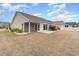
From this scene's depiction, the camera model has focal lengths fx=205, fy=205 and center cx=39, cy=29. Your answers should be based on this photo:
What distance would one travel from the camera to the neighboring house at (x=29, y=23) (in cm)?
305

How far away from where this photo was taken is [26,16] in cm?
305

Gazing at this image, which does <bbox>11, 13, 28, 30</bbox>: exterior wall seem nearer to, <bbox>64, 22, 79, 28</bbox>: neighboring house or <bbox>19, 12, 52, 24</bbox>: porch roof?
<bbox>19, 12, 52, 24</bbox>: porch roof

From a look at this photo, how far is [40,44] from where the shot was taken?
9.98 feet

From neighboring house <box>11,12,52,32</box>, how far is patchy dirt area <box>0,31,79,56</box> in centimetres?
10

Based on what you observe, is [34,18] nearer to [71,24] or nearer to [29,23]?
[29,23]

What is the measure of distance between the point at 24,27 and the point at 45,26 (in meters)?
0.32

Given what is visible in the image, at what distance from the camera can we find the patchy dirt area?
118 inches

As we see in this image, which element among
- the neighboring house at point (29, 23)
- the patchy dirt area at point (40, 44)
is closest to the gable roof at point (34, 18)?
the neighboring house at point (29, 23)

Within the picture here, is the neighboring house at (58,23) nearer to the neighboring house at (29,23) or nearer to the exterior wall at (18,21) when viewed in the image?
the neighboring house at (29,23)

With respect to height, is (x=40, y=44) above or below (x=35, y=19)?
below

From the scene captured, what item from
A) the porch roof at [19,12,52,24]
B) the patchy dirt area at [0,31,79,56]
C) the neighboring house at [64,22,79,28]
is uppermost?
the porch roof at [19,12,52,24]

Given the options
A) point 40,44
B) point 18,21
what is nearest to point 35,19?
point 18,21

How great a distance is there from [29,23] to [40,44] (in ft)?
1.16

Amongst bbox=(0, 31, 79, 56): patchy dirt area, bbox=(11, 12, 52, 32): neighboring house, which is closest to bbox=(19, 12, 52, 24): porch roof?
bbox=(11, 12, 52, 32): neighboring house
